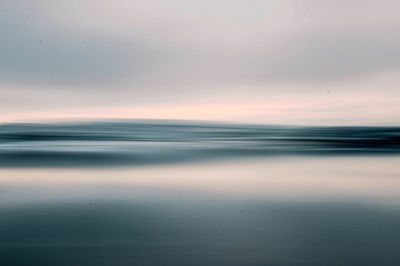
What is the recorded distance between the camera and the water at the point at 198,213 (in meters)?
1.70

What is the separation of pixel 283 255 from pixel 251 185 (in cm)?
148

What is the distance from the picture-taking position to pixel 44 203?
8.35ft

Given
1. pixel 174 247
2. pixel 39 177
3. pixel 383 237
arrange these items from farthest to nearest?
pixel 39 177 < pixel 383 237 < pixel 174 247

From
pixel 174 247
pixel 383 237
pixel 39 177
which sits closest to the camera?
pixel 174 247

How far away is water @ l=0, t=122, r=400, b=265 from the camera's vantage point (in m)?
1.70

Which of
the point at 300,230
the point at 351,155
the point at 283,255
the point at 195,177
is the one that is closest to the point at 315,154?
the point at 351,155

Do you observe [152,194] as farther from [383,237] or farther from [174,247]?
[383,237]

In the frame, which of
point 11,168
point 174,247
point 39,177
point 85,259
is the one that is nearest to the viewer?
point 85,259

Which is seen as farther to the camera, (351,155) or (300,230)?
(351,155)

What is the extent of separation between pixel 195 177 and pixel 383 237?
5.80 feet

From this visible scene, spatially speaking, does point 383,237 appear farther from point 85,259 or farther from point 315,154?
point 315,154

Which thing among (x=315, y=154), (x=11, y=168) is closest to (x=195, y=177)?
(x=11, y=168)

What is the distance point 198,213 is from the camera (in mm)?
2373

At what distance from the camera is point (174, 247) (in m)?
1.78
